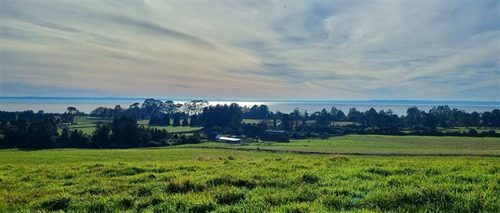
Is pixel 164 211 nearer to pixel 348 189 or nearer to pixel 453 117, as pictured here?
pixel 348 189

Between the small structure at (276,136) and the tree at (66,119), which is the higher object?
the tree at (66,119)

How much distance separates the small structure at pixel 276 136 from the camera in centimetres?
12131

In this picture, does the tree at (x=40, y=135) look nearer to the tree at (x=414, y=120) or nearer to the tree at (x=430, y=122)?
the tree at (x=430, y=122)

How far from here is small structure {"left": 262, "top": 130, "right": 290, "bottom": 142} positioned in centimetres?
12131

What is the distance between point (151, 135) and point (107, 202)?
10358 centimetres

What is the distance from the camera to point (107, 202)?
8.82 meters

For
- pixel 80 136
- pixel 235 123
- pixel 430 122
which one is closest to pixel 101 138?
pixel 80 136

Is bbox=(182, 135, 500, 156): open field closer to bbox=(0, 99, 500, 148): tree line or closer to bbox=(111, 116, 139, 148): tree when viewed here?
bbox=(111, 116, 139, 148): tree

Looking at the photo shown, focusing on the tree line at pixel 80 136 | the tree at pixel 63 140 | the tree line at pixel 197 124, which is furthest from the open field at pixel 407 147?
the tree at pixel 63 140

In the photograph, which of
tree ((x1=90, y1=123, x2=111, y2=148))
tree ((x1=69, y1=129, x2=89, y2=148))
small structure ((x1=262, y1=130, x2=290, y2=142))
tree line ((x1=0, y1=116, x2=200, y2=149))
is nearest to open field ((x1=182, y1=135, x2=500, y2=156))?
tree line ((x1=0, y1=116, x2=200, y2=149))

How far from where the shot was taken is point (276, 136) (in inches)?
4951

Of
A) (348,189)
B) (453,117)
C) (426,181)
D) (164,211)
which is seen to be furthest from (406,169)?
(453,117)

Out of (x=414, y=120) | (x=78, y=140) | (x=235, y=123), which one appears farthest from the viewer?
(x=414, y=120)

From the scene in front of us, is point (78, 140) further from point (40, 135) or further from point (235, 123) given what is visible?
point (235, 123)
